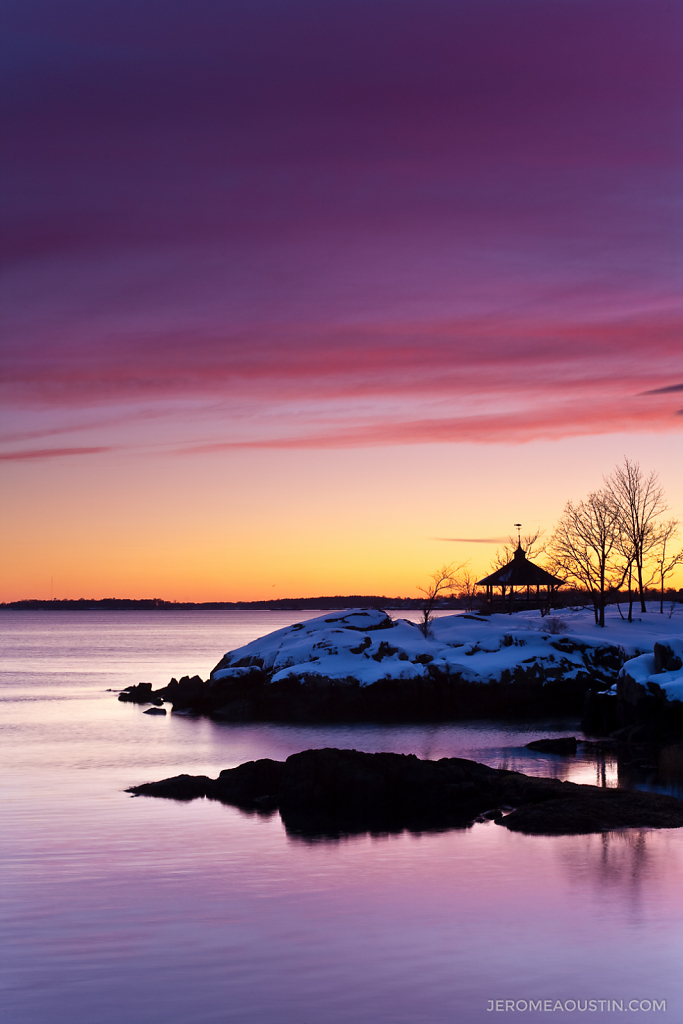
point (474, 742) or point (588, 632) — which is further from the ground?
point (588, 632)

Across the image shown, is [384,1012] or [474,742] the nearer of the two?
[384,1012]

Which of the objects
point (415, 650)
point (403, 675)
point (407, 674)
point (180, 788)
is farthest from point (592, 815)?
point (415, 650)

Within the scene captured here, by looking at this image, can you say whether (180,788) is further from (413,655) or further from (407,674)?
(413,655)

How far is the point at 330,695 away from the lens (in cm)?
4538

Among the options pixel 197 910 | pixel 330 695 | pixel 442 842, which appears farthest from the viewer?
pixel 330 695

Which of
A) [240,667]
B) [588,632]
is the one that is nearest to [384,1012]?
[240,667]

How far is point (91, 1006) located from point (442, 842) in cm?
953

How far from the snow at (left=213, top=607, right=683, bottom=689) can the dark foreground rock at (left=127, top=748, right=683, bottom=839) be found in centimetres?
2231

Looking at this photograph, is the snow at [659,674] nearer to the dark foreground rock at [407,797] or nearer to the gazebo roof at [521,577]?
the dark foreground rock at [407,797]

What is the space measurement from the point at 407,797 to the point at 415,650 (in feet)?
88.3

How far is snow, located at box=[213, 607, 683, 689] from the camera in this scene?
4725 centimetres

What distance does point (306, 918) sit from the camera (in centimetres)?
1472

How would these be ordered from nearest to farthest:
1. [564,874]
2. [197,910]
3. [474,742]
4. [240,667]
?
[197,910], [564,874], [474,742], [240,667]

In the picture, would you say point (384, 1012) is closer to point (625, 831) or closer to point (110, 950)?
point (110, 950)
